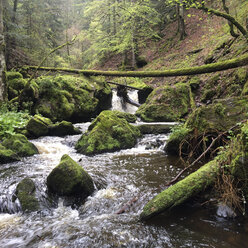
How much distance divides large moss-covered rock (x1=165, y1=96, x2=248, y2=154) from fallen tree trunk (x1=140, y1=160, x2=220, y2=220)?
1754mm

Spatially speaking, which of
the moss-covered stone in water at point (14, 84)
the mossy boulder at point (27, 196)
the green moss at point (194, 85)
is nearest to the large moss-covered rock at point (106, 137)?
the mossy boulder at point (27, 196)

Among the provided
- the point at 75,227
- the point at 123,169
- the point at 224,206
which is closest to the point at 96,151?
the point at 123,169

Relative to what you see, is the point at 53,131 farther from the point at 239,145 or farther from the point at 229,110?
the point at 239,145

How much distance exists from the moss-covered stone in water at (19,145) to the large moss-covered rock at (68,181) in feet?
9.34

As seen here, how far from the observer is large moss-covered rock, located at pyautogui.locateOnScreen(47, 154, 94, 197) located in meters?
4.27

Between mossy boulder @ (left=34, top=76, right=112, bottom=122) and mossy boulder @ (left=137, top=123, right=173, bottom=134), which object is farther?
mossy boulder @ (left=34, top=76, right=112, bottom=122)

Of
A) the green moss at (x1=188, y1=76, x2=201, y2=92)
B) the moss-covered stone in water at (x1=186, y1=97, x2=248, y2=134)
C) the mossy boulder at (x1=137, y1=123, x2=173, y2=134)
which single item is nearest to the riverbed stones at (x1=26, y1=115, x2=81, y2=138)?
the mossy boulder at (x1=137, y1=123, x2=173, y2=134)

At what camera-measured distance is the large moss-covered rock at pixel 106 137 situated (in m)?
7.59

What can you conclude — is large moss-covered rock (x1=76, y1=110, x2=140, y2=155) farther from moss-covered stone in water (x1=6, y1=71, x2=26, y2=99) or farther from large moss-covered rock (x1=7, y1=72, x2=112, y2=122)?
moss-covered stone in water (x1=6, y1=71, x2=26, y2=99)

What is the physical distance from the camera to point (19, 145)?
22.8ft

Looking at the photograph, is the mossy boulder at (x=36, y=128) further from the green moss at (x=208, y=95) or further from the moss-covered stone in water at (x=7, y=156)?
the green moss at (x=208, y=95)

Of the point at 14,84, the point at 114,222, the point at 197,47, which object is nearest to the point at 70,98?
the point at 14,84

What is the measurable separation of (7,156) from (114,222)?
172 inches

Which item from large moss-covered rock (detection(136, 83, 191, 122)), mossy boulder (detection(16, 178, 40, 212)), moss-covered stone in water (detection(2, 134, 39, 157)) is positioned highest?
large moss-covered rock (detection(136, 83, 191, 122))
